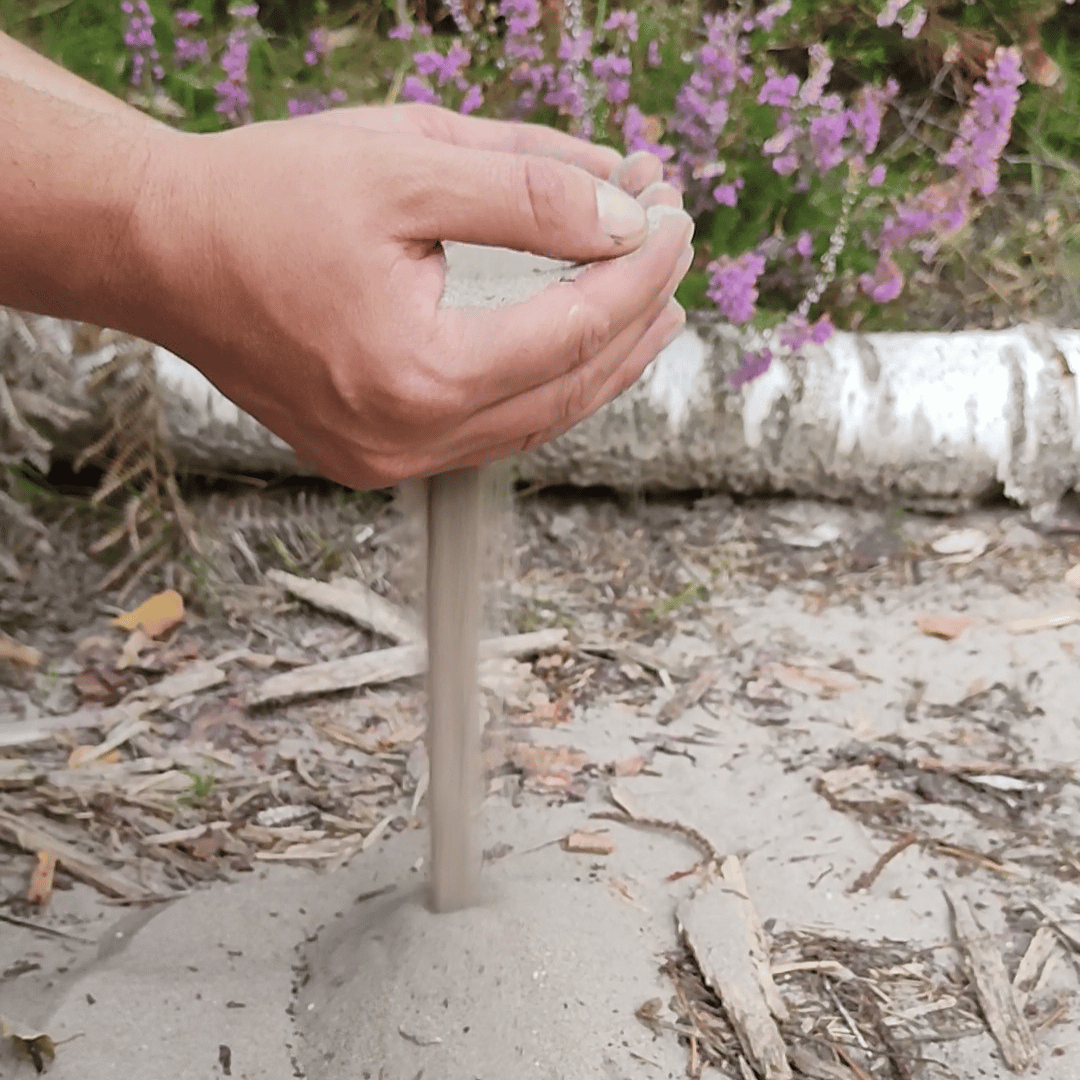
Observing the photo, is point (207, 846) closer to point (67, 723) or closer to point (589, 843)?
point (67, 723)

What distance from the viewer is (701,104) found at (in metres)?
2.18

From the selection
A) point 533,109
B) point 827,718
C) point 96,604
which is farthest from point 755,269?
point 96,604

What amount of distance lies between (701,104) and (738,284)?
1.18ft

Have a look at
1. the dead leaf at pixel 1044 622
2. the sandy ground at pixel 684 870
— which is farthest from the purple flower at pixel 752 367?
the dead leaf at pixel 1044 622

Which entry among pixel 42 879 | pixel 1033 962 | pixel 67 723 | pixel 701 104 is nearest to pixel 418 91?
pixel 701 104

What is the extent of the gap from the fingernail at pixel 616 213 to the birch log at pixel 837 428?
1318mm

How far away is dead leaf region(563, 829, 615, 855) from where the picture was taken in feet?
5.30

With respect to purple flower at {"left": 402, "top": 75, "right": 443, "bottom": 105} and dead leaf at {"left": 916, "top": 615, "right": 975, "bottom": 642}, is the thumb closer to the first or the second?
purple flower at {"left": 402, "top": 75, "right": 443, "bottom": 105}

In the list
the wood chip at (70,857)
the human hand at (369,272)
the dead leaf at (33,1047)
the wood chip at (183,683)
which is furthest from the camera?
the wood chip at (183,683)

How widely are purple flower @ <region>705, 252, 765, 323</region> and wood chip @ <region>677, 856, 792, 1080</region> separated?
1089 mm

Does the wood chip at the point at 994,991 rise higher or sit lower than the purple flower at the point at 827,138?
lower

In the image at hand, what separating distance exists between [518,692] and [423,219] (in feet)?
4.03

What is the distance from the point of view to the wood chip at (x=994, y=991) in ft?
4.42

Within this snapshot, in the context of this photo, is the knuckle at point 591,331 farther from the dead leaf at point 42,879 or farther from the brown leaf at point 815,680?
the brown leaf at point 815,680
